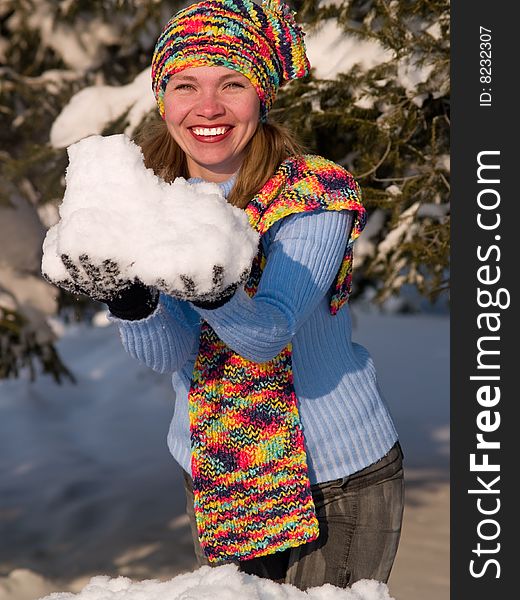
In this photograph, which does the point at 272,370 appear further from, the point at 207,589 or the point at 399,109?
the point at 399,109

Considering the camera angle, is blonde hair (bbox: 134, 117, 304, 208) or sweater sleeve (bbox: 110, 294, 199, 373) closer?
sweater sleeve (bbox: 110, 294, 199, 373)

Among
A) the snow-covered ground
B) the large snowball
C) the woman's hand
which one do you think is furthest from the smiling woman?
the snow-covered ground

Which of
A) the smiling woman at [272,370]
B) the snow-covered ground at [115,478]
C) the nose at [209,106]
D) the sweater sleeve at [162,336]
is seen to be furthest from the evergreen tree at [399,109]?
the snow-covered ground at [115,478]

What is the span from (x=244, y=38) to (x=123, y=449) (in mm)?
6464

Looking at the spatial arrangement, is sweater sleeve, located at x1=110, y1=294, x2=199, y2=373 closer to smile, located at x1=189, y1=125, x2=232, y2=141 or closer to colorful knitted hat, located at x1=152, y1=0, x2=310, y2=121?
smile, located at x1=189, y1=125, x2=232, y2=141

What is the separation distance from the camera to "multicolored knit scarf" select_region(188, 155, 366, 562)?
2.04 metres

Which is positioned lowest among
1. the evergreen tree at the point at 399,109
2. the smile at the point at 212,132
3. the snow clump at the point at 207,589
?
the snow clump at the point at 207,589

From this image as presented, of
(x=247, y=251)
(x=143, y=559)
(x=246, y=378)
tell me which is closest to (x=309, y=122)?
(x=246, y=378)

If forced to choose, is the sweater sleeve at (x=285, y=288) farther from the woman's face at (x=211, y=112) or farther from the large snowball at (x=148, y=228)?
the woman's face at (x=211, y=112)

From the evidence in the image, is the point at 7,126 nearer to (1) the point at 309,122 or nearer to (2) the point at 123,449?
(1) the point at 309,122

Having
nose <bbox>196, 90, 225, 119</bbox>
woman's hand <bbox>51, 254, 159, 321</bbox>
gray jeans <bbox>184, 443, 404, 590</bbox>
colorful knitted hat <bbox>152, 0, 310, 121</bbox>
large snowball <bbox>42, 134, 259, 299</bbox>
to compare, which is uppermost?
colorful knitted hat <bbox>152, 0, 310, 121</bbox>

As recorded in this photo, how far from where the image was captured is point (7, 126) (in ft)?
18.0

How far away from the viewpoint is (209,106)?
2031 millimetres

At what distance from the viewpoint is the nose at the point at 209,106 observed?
203 cm
